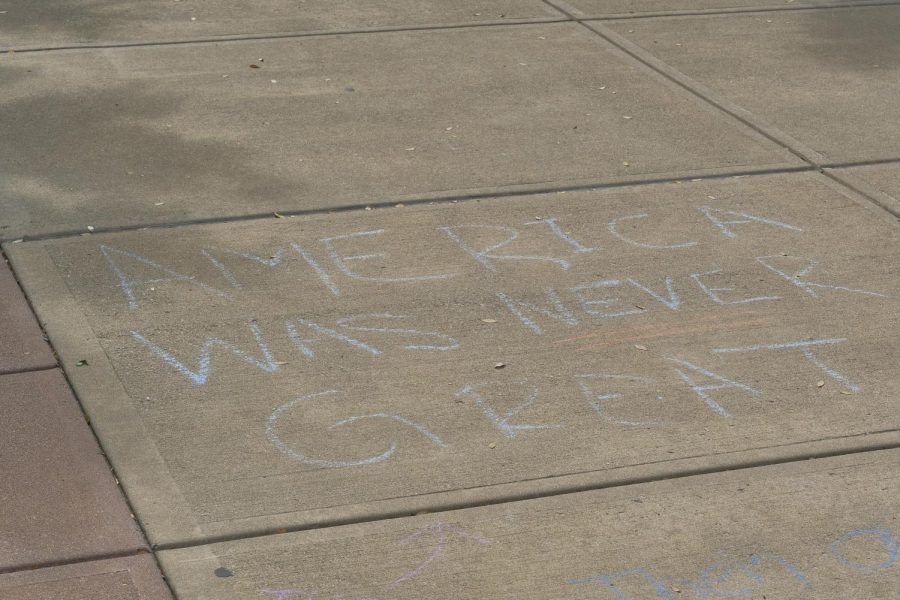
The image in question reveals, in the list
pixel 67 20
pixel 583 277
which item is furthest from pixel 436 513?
pixel 67 20

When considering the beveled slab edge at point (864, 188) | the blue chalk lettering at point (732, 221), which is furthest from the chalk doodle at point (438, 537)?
the beveled slab edge at point (864, 188)

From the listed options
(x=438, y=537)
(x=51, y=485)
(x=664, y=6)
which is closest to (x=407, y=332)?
(x=438, y=537)

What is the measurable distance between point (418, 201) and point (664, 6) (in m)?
4.14

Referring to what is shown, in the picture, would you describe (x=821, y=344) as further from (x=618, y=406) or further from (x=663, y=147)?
(x=663, y=147)

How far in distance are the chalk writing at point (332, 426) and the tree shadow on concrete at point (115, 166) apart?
164cm

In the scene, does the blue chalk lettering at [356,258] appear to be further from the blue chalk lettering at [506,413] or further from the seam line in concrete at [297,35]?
the seam line in concrete at [297,35]

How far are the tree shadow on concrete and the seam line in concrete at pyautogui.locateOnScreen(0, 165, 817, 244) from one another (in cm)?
6

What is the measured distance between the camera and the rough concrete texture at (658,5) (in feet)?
30.1

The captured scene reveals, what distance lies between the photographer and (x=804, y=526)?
3863mm

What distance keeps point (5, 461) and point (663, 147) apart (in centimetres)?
390

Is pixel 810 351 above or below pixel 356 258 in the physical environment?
below

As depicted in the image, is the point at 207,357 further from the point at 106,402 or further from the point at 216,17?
the point at 216,17

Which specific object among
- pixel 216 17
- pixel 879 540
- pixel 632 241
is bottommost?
pixel 879 540

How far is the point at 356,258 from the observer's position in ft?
17.7
